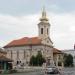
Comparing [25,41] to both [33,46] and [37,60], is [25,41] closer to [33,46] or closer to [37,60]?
[33,46]

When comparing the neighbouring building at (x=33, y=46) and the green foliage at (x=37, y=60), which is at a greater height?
the neighbouring building at (x=33, y=46)

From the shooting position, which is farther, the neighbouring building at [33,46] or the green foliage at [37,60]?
the neighbouring building at [33,46]

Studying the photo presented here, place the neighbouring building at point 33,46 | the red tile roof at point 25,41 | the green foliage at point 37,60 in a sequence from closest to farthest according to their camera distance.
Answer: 1. the green foliage at point 37,60
2. the neighbouring building at point 33,46
3. the red tile roof at point 25,41

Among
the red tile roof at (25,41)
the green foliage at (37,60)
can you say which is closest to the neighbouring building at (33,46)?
the red tile roof at (25,41)

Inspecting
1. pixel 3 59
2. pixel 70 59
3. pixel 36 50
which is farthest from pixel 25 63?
pixel 3 59

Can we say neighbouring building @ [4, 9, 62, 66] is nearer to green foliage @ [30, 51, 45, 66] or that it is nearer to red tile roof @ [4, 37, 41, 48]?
red tile roof @ [4, 37, 41, 48]

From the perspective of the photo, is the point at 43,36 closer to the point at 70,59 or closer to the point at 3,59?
the point at 70,59

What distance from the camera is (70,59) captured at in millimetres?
114812

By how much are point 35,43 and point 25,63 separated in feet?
24.4

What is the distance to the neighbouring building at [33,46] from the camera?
108500 millimetres

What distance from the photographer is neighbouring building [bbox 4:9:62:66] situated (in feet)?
356

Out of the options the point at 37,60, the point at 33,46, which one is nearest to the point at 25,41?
the point at 33,46

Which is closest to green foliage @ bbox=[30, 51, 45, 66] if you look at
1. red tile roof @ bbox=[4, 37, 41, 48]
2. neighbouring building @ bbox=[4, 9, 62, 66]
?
neighbouring building @ bbox=[4, 9, 62, 66]

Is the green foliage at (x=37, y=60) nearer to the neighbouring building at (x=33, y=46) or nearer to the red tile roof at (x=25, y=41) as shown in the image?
the neighbouring building at (x=33, y=46)
